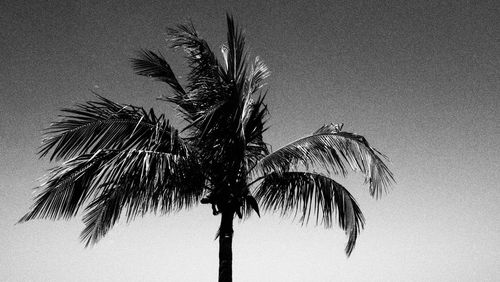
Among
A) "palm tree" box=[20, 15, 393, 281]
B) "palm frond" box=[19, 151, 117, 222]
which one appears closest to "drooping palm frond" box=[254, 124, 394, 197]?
"palm tree" box=[20, 15, 393, 281]

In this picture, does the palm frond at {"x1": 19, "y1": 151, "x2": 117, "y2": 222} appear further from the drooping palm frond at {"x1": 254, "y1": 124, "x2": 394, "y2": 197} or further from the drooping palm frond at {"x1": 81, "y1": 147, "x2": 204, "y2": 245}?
the drooping palm frond at {"x1": 254, "y1": 124, "x2": 394, "y2": 197}

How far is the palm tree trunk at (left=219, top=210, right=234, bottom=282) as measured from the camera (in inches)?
235

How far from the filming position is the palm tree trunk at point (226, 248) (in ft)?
19.6

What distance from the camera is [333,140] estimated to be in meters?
6.43

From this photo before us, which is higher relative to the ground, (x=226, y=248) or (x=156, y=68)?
(x=156, y=68)

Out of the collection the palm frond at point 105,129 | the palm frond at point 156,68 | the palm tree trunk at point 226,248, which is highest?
the palm frond at point 156,68

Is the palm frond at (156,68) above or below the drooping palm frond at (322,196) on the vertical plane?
above

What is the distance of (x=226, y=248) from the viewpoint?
6.12 m

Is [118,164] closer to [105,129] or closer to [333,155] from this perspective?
[105,129]

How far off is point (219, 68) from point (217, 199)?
2.16 metres

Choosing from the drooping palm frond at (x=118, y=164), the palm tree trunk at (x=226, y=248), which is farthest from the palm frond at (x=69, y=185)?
the palm tree trunk at (x=226, y=248)

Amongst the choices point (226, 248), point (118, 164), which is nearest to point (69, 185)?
point (118, 164)

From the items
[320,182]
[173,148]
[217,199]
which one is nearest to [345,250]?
[320,182]

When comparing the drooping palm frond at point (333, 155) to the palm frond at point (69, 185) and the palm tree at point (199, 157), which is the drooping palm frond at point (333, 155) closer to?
the palm tree at point (199, 157)
